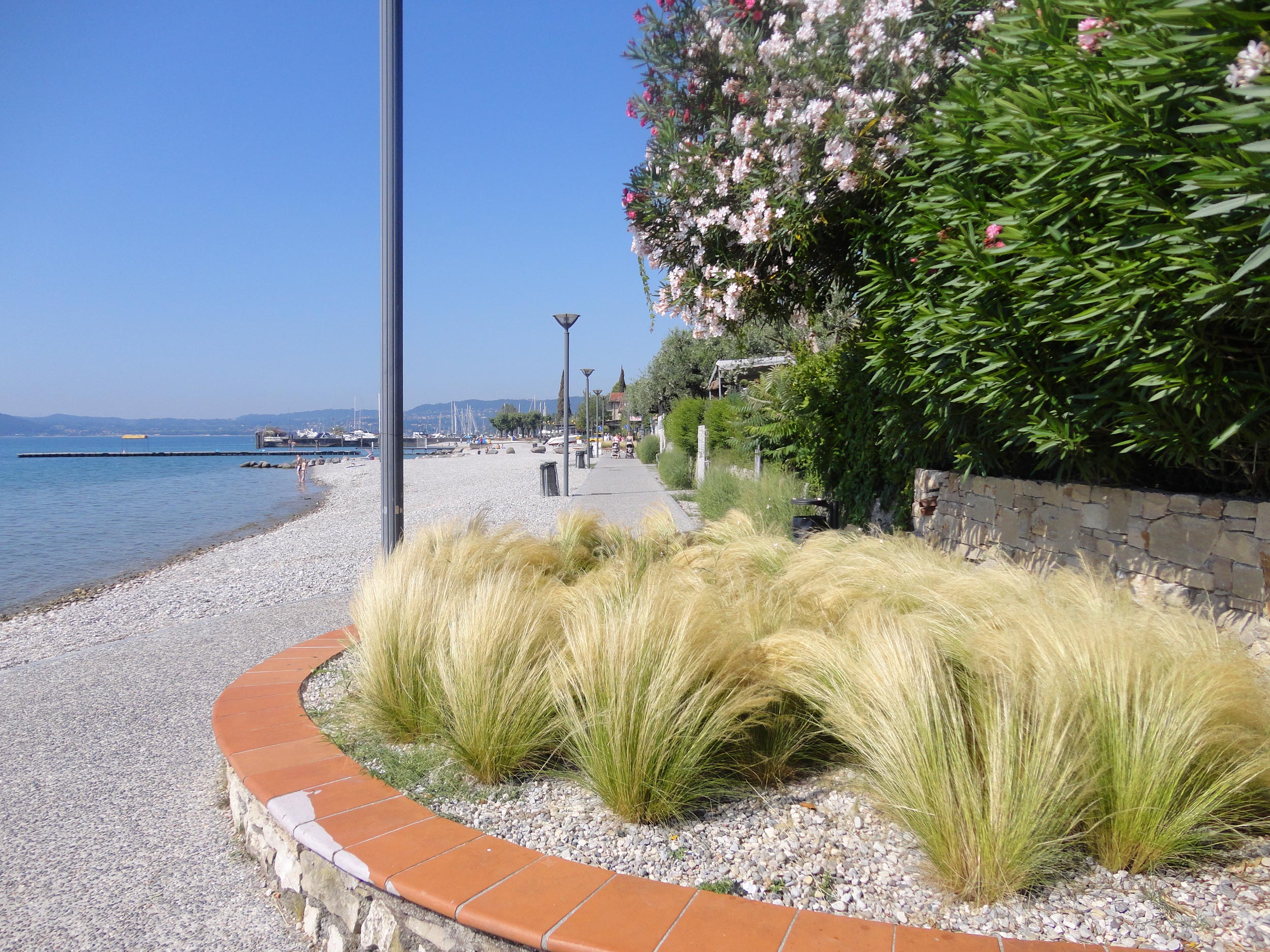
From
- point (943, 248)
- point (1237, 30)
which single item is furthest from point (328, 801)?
point (943, 248)

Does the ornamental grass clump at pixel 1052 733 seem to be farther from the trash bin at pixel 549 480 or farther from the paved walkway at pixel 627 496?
the trash bin at pixel 549 480

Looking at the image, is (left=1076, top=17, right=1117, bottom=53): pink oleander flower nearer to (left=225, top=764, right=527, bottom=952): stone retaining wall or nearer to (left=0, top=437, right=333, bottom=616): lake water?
(left=225, top=764, right=527, bottom=952): stone retaining wall

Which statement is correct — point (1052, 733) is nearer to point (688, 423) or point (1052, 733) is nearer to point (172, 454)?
point (688, 423)

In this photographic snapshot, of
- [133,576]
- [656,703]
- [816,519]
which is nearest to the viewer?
[656,703]

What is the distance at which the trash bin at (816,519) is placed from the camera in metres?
7.72

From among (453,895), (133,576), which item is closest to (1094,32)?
(453,895)

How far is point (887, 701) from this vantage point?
2420 mm

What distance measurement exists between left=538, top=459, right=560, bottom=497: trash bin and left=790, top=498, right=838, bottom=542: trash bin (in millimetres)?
10260

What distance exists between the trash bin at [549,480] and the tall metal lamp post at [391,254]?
548 inches

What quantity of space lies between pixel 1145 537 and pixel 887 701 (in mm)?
2444

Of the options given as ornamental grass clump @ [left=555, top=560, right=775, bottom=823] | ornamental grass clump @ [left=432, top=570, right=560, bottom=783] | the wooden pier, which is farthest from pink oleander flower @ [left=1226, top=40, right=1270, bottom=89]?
the wooden pier

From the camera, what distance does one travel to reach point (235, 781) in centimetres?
298

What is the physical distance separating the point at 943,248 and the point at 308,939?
4.30 metres

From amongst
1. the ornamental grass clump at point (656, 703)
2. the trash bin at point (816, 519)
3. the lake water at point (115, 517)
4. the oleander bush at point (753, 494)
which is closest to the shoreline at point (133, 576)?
the lake water at point (115, 517)
